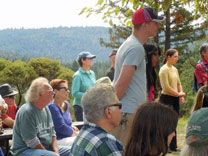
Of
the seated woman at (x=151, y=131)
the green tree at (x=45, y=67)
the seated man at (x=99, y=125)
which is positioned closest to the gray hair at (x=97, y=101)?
the seated man at (x=99, y=125)

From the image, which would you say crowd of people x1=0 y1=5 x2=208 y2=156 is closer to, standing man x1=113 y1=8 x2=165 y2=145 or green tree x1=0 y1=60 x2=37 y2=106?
standing man x1=113 y1=8 x2=165 y2=145

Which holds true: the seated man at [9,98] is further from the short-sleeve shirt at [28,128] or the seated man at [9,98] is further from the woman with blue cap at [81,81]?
the short-sleeve shirt at [28,128]

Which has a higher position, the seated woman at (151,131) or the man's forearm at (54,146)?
the seated woman at (151,131)

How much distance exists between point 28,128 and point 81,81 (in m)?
2.04

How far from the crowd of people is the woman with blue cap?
2 cm

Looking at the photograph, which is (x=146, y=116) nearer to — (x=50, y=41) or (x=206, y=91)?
(x=206, y=91)

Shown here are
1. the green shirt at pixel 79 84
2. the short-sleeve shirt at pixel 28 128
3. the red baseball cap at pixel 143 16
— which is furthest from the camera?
the green shirt at pixel 79 84

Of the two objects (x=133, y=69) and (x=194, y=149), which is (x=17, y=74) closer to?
(x=133, y=69)

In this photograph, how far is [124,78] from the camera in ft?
10.1

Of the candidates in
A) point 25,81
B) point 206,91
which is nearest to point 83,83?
point 206,91

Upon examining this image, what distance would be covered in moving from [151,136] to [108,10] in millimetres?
2464

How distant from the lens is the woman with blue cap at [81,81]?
19.1 ft

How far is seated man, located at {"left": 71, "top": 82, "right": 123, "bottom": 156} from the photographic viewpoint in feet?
7.16

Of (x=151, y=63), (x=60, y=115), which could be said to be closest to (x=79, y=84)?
(x=60, y=115)
